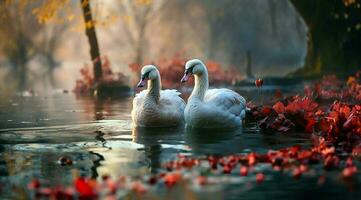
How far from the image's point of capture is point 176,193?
8.24 metres

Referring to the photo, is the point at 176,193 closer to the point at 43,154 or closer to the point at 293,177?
the point at 293,177

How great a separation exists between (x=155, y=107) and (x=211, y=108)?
155cm

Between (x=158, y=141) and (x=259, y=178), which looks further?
(x=158, y=141)

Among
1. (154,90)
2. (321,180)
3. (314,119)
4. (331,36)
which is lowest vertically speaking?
(321,180)

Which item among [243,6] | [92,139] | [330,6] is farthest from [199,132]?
[243,6]

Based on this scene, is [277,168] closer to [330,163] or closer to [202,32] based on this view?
[330,163]

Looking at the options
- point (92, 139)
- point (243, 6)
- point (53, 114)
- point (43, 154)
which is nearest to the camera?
point (43, 154)

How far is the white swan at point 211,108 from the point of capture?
14.5m

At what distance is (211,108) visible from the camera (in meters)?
14.4

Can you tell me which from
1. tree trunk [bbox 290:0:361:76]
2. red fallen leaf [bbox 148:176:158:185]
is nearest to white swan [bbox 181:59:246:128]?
red fallen leaf [bbox 148:176:158:185]

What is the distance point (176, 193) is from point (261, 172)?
161 cm

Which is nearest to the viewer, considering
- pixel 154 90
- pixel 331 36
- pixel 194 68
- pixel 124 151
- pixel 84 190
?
pixel 84 190

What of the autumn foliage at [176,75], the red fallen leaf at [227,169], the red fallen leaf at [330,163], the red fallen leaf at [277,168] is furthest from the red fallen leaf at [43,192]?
the autumn foliage at [176,75]

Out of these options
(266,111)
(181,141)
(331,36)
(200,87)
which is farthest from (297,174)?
(331,36)
